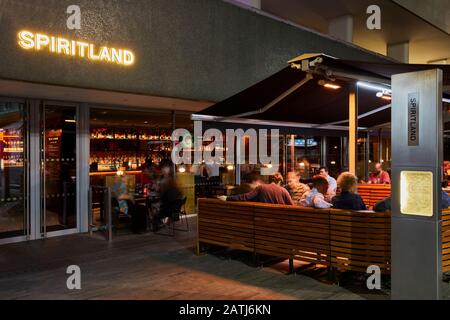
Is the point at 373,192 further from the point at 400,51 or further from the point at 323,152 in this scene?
the point at 400,51

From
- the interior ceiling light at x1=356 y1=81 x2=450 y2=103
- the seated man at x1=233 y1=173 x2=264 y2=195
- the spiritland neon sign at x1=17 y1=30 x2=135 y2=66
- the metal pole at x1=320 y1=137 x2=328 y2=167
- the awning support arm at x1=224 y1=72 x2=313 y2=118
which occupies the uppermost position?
the spiritland neon sign at x1=17 y1=30 x2=135 y2=66

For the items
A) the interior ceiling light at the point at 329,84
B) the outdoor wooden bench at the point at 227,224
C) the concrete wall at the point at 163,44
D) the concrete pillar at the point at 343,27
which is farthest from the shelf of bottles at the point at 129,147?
the concrete pillar at the point at 343,27

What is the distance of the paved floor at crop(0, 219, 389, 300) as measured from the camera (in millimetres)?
5324

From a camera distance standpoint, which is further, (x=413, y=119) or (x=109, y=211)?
(x=109, y=211)

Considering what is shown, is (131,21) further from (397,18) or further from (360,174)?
(360,174)

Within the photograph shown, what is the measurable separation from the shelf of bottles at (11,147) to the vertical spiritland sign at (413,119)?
7.10 m

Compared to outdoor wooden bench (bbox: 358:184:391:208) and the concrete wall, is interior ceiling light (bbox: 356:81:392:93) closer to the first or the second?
outdoor wooden bench (bbox: 358:184:391:208)

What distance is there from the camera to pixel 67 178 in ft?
29.8

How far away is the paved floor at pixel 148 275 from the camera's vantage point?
5.32m

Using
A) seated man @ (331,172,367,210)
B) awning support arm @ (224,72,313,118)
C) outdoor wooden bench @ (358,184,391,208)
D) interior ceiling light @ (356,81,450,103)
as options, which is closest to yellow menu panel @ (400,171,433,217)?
seated man @ (331,172,367,210)

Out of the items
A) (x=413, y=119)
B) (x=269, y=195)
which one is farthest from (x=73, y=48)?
(x=413, y=119)

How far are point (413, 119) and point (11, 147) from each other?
23.7 ft

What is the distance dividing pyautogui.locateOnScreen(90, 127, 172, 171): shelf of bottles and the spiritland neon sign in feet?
8.76

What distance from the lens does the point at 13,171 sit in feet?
27.1
